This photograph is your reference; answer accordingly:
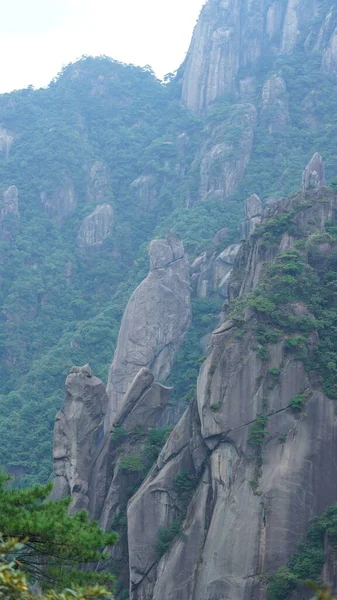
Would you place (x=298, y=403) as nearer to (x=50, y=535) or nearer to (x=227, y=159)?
(x=50, y=535)

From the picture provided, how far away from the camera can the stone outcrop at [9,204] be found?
6003 cm

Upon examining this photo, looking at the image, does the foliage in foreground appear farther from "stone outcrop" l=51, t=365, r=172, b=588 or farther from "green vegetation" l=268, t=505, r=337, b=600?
"stone outcrop" l=51, t=365, r=172, b=588

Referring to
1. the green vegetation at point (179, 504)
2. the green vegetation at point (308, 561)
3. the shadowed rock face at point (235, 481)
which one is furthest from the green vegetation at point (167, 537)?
the green vegetation at point (308, 561)

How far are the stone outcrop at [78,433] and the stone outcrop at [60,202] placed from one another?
3071cm

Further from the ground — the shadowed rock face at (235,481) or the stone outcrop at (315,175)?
the stone outcrop at (315,175)

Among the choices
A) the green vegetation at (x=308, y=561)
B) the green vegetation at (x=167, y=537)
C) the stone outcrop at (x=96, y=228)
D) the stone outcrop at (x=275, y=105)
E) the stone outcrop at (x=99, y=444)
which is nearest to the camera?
the green vegetation at (x=308, y=561)

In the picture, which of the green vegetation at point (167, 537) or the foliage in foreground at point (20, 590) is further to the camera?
the green vegetation at point (167, 537)

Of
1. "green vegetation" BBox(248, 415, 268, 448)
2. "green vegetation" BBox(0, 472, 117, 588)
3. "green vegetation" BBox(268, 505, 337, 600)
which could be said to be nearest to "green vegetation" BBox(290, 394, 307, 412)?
"green vegetation" BBox(248, 415, 268, 448)

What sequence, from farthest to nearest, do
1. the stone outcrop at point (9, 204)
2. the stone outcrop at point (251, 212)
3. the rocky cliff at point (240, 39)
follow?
the rocky cliff at point (240, 39)
the stone outcrop at point (9, 204)
the stone outcrop at point (251, 212)

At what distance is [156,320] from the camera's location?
4478cm

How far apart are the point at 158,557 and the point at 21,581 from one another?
1998 centimetres

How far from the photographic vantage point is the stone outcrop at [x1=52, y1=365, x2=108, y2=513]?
32.2 metres

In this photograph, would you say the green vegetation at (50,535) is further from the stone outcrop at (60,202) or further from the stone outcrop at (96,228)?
the stone outcrop at (60,202)

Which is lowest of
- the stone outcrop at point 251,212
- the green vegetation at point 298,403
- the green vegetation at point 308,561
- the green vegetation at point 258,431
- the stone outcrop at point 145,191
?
the green vegetation at point 308,561
